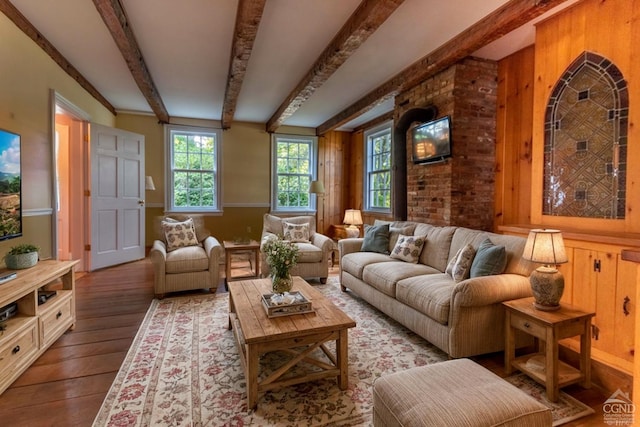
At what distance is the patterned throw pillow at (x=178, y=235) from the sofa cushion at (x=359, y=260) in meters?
1.97

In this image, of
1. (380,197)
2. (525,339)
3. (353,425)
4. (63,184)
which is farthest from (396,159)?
(63,184)

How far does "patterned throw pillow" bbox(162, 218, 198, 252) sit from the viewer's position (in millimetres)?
3912

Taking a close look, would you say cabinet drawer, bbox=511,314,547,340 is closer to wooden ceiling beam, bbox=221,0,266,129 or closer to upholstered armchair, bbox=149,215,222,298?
wooden ceiling beam, bbox=221,0,266,129

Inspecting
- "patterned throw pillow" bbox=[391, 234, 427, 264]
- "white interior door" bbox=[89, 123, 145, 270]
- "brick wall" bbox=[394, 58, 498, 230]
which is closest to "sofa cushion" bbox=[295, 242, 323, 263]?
"patterned throw pillow" bbox=[391, 234, 427, 264]

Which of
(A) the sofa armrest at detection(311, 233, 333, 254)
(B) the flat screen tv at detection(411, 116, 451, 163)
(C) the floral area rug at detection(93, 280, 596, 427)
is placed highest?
(B) the flat screen tv at detection(411, 116, 451, 163)

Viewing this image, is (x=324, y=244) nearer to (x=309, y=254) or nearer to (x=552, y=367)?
(x=309, y=254)

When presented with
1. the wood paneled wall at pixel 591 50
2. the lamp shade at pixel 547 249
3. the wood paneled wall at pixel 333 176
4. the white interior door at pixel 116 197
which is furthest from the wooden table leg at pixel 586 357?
the white interior door at pixel 116 197

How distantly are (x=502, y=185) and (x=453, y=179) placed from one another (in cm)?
53

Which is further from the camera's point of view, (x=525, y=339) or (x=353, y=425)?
(x=525, y=339)

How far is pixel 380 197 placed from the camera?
603 centimetres

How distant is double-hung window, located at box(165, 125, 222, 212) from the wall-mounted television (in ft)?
10.8

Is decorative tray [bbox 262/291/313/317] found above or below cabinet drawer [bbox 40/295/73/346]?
above

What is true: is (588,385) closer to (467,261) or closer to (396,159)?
(467,261)

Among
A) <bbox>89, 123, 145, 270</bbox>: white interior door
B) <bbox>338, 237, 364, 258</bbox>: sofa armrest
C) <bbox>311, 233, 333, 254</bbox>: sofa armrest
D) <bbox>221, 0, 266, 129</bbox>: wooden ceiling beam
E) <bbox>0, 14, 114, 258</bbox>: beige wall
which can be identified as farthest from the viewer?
<bbox>89, 123, 145, 270</bbox>: white interior door
